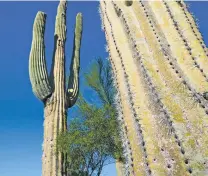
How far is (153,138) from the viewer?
1.34 meters

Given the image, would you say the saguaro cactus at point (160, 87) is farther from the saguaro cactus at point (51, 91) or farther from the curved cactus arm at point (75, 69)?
the curved cactus arm at point (75, 69)

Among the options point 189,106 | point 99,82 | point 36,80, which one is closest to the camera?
point 189,106

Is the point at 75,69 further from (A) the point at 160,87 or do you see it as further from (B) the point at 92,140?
(A) the point at 160,87

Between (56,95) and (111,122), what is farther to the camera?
(111,122)

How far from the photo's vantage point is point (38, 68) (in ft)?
25.1

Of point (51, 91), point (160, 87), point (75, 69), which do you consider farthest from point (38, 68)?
point (160, 87)

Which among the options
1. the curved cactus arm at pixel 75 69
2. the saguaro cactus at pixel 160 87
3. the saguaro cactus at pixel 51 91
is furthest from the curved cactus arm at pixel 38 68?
the saguaro cactus at pixel 160 87

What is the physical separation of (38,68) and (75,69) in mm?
1555

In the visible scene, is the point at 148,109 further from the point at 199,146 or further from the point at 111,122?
the point at 111,122

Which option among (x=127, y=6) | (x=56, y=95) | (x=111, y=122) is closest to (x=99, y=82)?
(x=111, y=122)

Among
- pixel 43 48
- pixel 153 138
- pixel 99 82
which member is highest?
pixel 99 82

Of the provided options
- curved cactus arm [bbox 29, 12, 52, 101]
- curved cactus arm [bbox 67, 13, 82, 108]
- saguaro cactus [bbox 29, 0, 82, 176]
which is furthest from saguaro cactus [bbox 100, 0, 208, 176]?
curved cactus arm [bbox 67, 13, 82, 108]

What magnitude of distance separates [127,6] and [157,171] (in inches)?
40.4

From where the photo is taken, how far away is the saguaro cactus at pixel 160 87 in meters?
1.26
